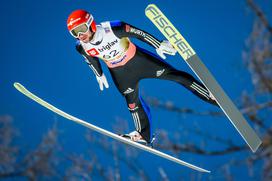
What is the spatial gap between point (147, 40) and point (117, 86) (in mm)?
433

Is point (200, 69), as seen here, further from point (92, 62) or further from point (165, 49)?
point (92, 62)

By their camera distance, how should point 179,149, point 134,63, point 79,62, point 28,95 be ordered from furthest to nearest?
1. point 179,149
2. point 28,95
3. point 79,62
4. point 134,63

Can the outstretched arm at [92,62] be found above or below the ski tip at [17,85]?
below

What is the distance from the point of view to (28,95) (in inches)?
176

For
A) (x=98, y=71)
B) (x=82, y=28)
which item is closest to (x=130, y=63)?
(x=98, y=71)

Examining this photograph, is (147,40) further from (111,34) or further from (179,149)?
(179,149)

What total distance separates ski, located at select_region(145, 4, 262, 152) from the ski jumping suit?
142 mm

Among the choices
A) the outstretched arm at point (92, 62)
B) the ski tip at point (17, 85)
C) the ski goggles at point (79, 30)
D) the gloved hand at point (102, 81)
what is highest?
the ski tip at point (17, 85)

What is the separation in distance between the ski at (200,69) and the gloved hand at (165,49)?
0.20 ft

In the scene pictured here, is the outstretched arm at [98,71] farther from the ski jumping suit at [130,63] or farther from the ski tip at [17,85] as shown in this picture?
the ski tip at [17,85]

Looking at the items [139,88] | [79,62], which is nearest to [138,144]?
[139,88]

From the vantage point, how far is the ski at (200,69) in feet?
11.7

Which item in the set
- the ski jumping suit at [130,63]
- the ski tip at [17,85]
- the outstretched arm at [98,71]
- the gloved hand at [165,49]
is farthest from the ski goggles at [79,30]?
the ski tip at [17,85]

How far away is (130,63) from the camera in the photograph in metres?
3.85
